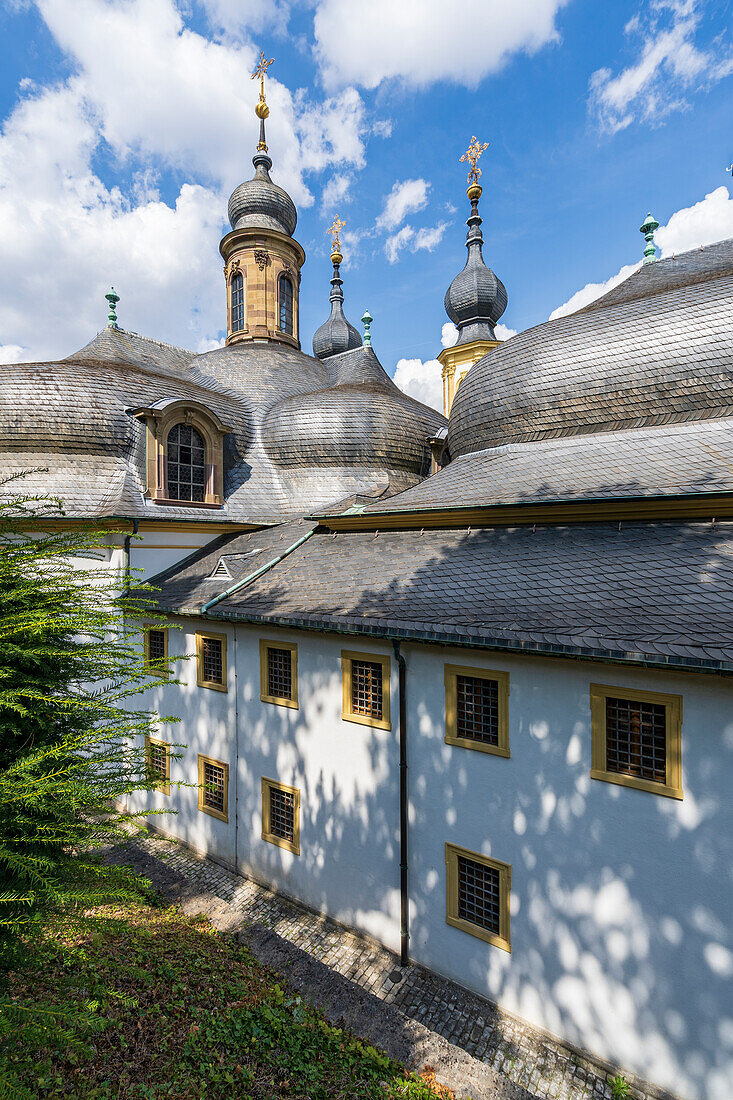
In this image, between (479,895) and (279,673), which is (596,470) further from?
(479,895)

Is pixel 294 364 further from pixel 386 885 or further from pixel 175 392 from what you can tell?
pixel 386 885

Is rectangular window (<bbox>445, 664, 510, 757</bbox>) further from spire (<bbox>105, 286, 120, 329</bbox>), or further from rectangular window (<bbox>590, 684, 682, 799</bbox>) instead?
spire (<bbox>105, 286, 120, 329</bbox>)

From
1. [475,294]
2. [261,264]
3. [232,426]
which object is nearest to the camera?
[232,426]

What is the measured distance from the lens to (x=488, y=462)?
12289 millimetres

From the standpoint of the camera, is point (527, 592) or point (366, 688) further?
point (366, 688)

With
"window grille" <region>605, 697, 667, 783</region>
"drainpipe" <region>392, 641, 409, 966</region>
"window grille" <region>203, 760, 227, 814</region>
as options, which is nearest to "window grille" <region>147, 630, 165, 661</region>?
"window grille" <region>203, 760, 227, 814</region>

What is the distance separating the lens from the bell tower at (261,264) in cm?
2642

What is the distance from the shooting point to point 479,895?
7609 mm

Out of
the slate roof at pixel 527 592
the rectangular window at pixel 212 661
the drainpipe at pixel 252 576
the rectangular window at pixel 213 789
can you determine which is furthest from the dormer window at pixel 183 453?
the rectangular window at pixel 213 789

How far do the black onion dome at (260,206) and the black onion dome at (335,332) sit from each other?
9.88m

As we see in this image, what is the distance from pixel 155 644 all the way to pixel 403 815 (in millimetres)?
8064

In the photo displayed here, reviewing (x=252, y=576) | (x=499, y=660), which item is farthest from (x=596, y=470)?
(x=252, y=576)

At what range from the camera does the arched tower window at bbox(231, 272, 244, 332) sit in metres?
27.0

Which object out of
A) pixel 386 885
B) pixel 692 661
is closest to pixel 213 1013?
pixel 386 885
